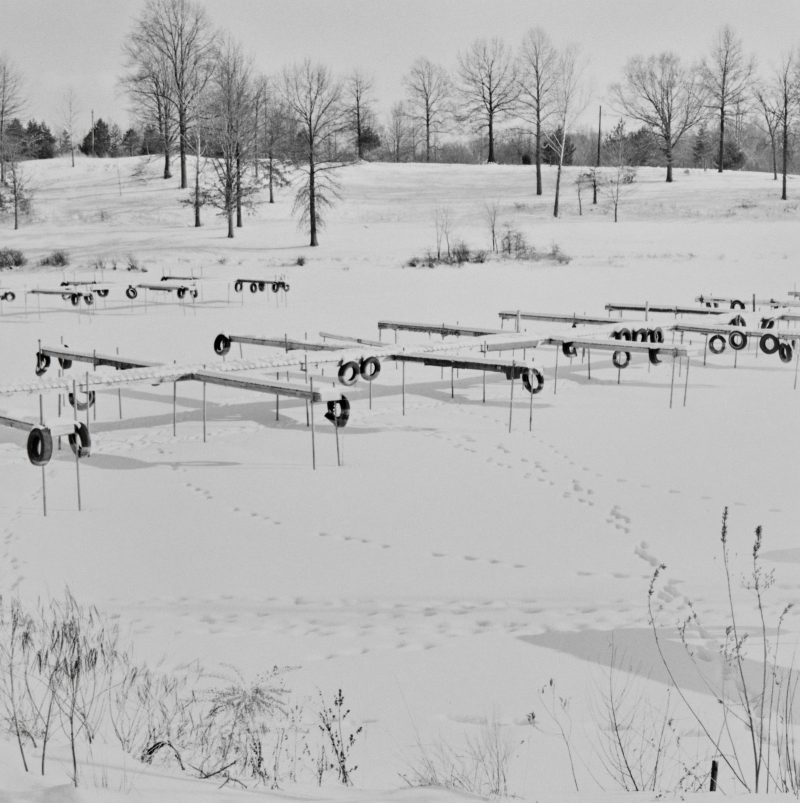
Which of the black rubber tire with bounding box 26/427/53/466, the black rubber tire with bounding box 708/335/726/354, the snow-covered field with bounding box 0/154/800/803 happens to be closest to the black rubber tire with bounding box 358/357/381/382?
the snow-covered field with bounding box 0/154/800/803

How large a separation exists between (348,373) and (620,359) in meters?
4.98

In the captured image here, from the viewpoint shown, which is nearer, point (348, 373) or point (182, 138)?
point (348, 373)

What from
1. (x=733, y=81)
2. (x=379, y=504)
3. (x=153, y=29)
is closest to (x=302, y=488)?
(x=379, y=504)

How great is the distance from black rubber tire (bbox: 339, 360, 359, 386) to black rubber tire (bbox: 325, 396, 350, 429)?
9.72 ft

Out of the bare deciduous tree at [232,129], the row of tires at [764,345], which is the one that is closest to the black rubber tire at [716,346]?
the row of tires at [764,345]

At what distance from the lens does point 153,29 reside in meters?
55.8

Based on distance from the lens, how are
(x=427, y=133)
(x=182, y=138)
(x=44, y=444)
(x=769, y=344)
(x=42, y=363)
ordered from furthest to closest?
(x=427, y=133)
(x=182, y=138)
(x=769, y=344)
(x=42, y=363)
(x=44, y=444)

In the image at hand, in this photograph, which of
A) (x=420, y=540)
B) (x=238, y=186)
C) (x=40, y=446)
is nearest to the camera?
(x=420, y=540)

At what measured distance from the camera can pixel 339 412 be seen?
12102mm

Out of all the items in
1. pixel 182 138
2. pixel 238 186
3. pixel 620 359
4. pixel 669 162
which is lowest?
pixel 620 359

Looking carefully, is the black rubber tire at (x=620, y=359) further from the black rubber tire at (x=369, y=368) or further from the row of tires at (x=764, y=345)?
the black rubber tire at (x=369, y=368)

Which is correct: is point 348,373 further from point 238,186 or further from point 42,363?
point 238,186

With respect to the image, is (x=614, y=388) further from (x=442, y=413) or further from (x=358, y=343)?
→ (x=358, y=343)

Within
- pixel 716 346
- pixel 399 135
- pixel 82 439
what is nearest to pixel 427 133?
pixel 399 135
